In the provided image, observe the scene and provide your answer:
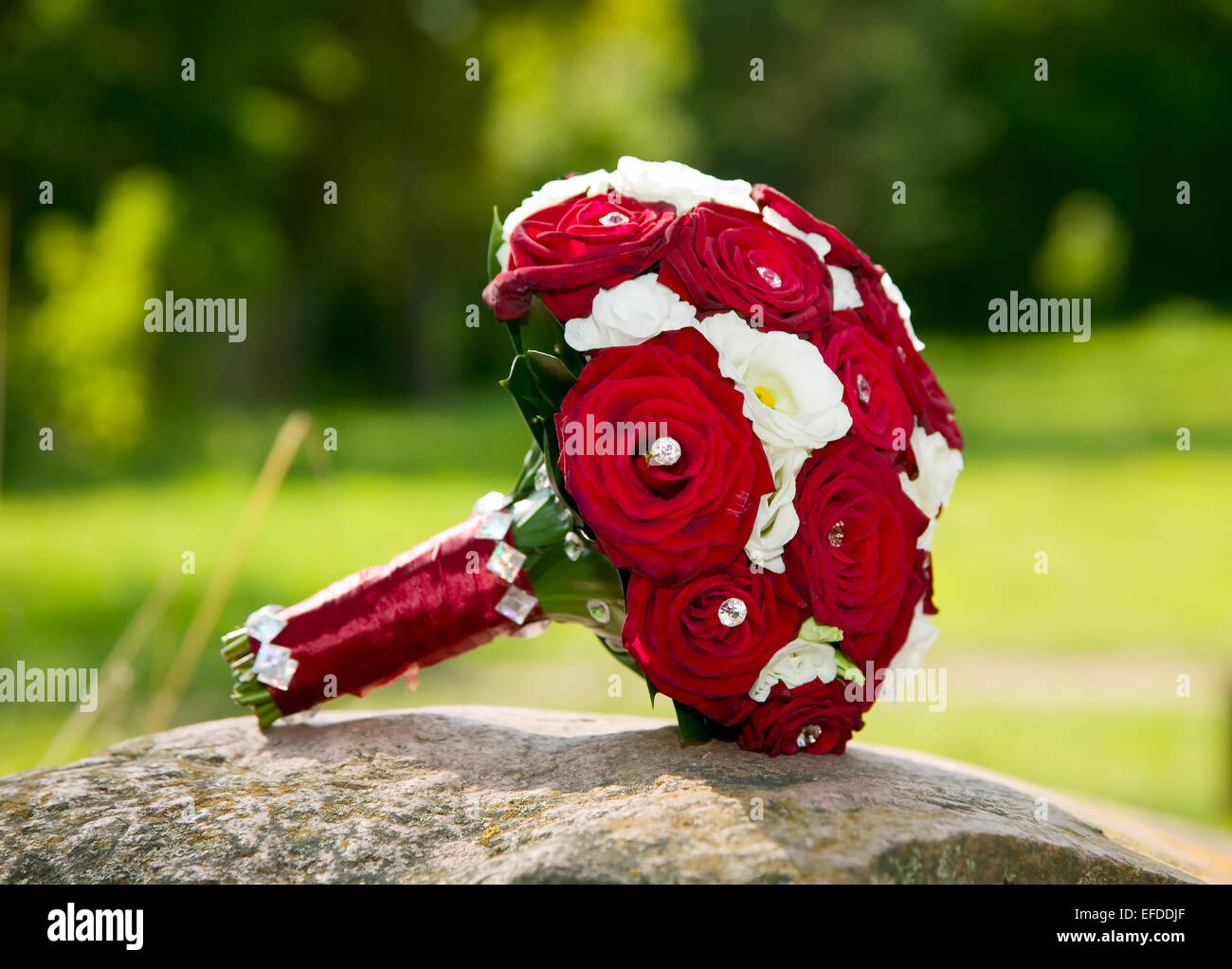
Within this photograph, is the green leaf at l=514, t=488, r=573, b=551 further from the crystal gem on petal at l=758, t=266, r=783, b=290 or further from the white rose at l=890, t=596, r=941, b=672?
the white rose at l=890, t=596, r=941, b=672

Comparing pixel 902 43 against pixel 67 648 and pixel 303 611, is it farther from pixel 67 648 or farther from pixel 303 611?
pixel 303 611

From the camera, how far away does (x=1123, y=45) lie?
20.5m

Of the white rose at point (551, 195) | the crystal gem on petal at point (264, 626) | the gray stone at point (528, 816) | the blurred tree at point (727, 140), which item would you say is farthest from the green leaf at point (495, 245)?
the blurred tree at point (727, 140)

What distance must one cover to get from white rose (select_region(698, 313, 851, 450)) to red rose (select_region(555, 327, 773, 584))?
4 cm

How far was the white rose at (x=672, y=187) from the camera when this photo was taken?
6.72 ft

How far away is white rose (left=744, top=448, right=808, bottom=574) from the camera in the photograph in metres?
1.88

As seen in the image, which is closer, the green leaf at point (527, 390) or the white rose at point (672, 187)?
the green leaf at point (527, 390)

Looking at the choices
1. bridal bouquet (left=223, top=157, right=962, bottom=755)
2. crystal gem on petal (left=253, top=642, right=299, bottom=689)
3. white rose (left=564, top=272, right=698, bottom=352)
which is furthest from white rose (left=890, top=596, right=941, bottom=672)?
Result: crystal gem on petal (left=253, top=642, right=299, bottom=689)

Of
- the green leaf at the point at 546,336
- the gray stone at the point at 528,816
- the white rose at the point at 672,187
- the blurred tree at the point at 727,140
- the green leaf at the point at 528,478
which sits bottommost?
the gray stone at the point at 528,816

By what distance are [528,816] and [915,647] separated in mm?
743

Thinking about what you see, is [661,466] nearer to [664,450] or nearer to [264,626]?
[664,450]

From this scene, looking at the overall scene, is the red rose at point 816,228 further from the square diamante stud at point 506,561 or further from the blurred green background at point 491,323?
the blurred green background at point 491,323

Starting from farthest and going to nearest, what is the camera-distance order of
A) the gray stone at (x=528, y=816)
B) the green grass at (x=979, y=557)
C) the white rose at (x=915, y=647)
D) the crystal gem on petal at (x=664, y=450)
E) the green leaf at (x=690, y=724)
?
the green grass at (x=979, y=557) → the white rose at (x=915, y=647) → the green leaf at (x=690, y=724) → the crystal gem on petal at (x=664, y=450) → the gray stone at (x=528, y=816)
